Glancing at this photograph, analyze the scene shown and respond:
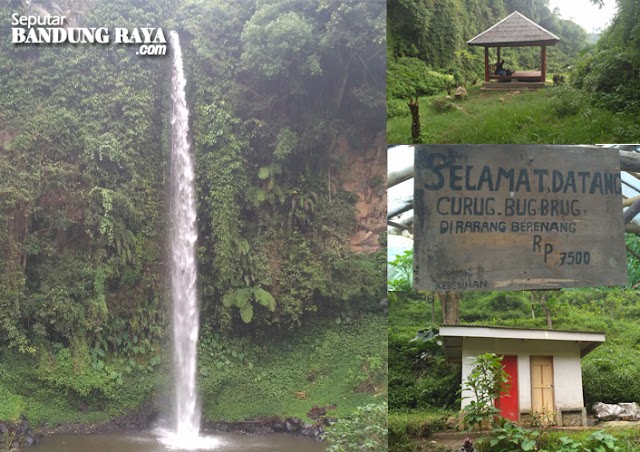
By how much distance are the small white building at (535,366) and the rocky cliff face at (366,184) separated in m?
1.50

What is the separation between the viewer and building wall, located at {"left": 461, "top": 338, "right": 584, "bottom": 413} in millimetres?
5430

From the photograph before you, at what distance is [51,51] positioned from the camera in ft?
21.8

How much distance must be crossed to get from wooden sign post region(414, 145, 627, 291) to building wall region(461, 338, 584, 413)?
0.38m

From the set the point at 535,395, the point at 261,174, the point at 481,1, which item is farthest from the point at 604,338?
Result: the point at 261,174

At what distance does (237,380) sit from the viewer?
669 centimetres

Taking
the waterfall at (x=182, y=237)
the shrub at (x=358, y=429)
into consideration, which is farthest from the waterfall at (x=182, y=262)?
the shrub at (x=358, y=429)

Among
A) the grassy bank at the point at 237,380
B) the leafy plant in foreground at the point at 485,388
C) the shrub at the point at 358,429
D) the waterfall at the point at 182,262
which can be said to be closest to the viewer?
the leafy plant in foreground at the point at 485,388

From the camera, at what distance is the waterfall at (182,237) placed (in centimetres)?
677

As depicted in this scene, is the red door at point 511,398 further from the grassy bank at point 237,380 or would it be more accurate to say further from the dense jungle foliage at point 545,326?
the grassy bank at point 237,380

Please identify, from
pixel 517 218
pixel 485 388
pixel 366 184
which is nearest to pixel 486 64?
pixel 517 218

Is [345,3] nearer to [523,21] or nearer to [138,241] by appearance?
[523,21]

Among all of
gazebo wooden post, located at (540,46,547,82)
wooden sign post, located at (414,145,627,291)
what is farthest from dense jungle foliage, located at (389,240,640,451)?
gazebo wooden post, located at (540,46,547,82)

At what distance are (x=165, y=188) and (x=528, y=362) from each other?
126 inches

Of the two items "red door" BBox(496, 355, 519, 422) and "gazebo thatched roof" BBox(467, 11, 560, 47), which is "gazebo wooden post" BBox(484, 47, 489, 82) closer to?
"gazebo thatched roof" BBox(467, 11, 560, 47)
